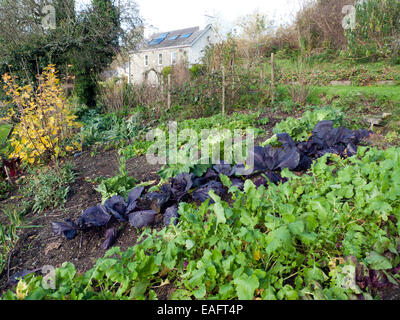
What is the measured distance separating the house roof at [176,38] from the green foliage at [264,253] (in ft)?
86.7

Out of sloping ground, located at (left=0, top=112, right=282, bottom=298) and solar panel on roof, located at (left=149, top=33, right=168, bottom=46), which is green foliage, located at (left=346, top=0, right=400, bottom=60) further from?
solar panel on roof, located at (left=149, top=33, right=168, bottom=46)

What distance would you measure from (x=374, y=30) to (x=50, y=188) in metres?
12.2

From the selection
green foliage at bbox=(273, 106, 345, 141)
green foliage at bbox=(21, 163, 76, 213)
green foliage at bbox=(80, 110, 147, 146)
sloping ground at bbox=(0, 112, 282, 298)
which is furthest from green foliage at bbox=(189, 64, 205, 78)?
sloping ground at bbox=(0, 112, 282, 298)

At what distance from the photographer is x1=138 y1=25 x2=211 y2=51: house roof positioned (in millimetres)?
26592

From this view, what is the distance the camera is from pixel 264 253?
1.58 m

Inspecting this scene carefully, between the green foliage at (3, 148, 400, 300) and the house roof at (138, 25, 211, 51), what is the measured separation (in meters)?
26.4

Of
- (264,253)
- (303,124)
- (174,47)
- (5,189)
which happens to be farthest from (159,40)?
(264,253)

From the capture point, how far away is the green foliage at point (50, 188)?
3.29 m

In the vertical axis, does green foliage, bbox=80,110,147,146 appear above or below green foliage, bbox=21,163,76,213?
above

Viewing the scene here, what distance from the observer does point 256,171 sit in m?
2.75

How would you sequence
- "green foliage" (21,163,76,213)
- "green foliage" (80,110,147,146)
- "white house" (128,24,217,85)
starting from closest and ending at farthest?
1. "green foliage" (21,163,76,213)
2. "green foliage" (80,110,147,146)
3. "white house" (128,24,217,85)
